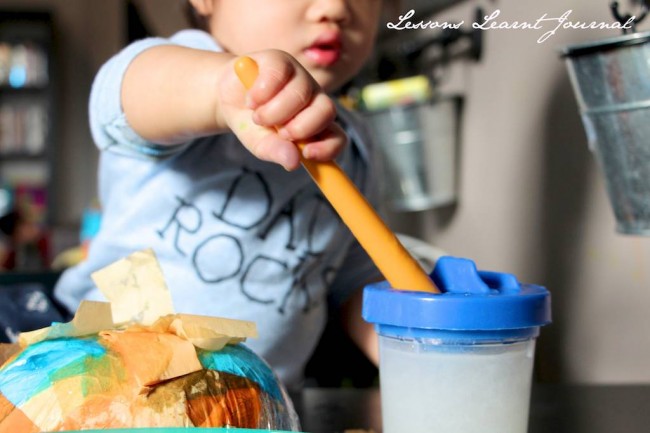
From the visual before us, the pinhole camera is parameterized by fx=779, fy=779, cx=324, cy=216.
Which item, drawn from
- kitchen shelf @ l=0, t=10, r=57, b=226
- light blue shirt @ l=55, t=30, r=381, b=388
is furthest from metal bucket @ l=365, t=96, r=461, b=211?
kitchen shelf @ l=0, t=10, r=57, b=226

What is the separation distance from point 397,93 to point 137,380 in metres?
1.02

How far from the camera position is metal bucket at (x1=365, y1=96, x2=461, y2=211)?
1.18 meters

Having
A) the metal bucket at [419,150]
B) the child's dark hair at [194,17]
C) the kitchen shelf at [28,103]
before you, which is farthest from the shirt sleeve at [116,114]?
the kitchen shelf at [28,103]

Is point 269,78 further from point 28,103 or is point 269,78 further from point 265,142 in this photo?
point 28,103

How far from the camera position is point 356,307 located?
2.93ft

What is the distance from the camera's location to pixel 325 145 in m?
0.41

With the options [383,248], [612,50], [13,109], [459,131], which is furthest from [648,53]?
[13,109]

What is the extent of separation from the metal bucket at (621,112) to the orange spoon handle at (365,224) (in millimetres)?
286

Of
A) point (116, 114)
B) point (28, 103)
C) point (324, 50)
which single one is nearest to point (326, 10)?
point (324, 50)

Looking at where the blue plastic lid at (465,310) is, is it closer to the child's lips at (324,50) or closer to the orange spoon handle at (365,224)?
the orange spoon handle at (365,224)

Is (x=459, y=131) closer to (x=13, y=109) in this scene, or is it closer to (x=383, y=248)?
(x=383, y=248)

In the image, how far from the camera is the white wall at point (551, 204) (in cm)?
79

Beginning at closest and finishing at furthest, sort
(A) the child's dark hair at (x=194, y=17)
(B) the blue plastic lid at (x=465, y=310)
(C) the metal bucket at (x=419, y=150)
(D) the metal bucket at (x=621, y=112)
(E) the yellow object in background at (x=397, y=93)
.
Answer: (B) the blue plastic lid at (x=465, y=310), (D) the metal bucket at (x=621, y=112), (A) the child's dark hair at (x=194, y=17), (C) the metal bucket at (x=419, y=150), (E) the yellow object in background at (x=397, y=93)

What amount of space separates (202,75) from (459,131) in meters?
0.74
